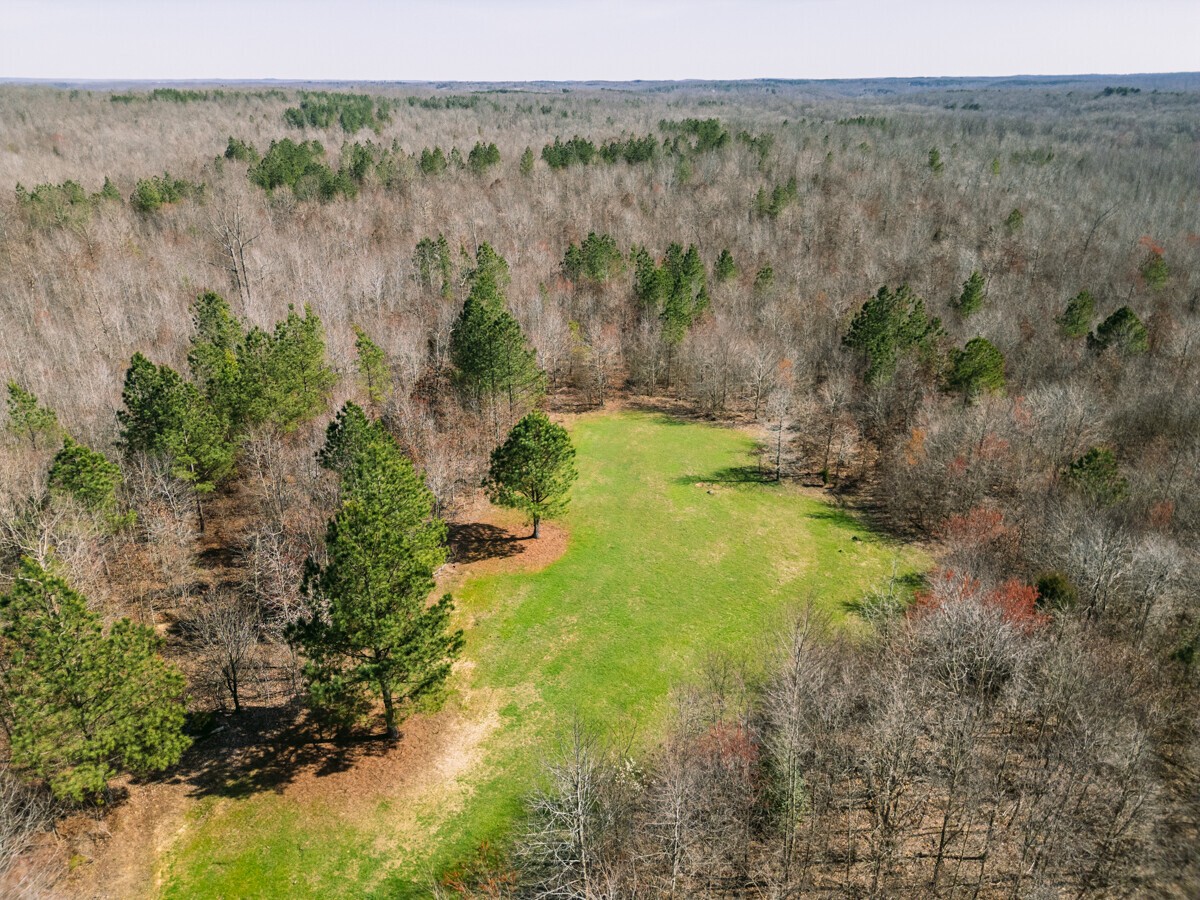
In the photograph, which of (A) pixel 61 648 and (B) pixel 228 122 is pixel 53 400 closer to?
(A) pixel 61 648

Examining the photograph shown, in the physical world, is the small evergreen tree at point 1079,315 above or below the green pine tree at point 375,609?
above

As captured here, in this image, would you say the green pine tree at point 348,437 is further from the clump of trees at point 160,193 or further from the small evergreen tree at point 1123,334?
the clump of trees at point 160,193

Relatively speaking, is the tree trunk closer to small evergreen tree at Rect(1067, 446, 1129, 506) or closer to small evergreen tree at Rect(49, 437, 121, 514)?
small evergreen tree at Rect(49, 437, 121, 514)

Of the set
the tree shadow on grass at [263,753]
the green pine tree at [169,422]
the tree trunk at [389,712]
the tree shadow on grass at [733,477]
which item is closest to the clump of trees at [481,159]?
the tree shadow on grass at [733,477]

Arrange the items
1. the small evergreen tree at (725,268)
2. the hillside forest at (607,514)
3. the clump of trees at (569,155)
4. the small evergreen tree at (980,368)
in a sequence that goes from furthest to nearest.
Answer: the clump of trees at (569,155) → the small evergreen tree at (725,268) → the small evergreen tree at (980,368) → the hillside forest at (607,514)

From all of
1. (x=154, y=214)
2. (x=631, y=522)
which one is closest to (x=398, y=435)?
(x=631, y=522)
